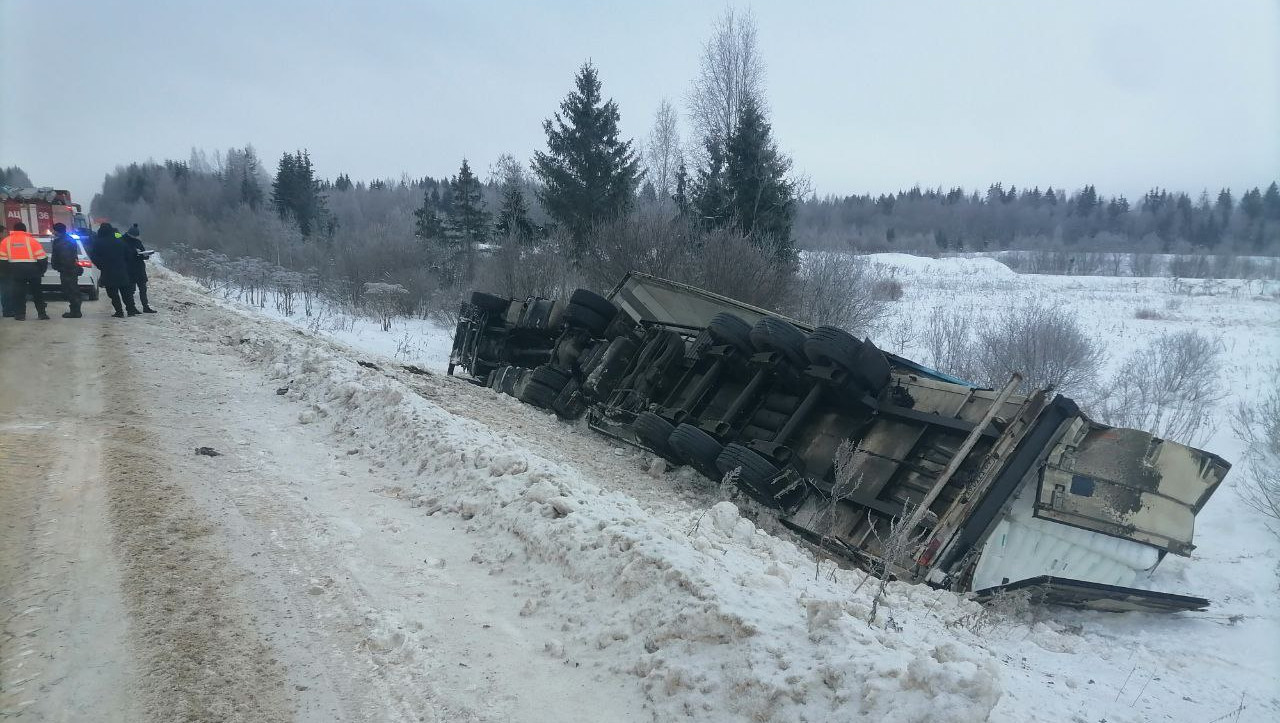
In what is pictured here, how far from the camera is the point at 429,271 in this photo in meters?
26.8

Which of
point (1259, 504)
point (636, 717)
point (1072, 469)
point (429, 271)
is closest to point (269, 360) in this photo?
point (636, 717)

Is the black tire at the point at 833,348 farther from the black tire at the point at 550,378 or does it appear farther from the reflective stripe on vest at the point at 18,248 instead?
the reflective stripe on vest at the point at 18,248

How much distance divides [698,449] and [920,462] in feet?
5.79

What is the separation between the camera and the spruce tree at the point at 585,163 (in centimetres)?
2384

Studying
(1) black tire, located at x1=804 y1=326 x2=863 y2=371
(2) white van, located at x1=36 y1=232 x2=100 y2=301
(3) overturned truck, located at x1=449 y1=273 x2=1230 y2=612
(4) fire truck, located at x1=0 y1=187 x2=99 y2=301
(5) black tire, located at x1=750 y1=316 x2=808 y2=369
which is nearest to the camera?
(3) overturned truck, located at x1=449 y1=273 x2=1230 y2=612

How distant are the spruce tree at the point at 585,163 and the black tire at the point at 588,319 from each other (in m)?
15.3

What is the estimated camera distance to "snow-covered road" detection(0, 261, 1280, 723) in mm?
2607

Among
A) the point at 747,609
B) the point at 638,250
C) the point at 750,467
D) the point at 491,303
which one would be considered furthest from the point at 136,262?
the point at 747,609

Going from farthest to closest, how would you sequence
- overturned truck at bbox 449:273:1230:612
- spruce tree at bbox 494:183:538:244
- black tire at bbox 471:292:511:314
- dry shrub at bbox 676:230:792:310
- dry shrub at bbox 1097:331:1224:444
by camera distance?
spruce tree at bbox 494:183:538:244
dry shrub at bbox 676:230:792:310
dry shrub at bbox 1097:331:1224:444
black tire at bbox 471:292:511:314
overturned truck at bbox 449:273:1230:612

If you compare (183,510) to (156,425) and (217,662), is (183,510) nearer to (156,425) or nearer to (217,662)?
(217,662)

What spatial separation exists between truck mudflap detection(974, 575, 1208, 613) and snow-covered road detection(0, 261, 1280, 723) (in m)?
0.11

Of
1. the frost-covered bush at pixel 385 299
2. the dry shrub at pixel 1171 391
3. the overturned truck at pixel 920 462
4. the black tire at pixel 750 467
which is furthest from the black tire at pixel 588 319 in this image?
the frost-covered bush at pixel 385 299

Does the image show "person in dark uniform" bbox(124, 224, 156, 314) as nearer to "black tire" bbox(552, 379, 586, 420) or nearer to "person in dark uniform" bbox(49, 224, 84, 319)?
"person in dark uniform" bbox(49, 224, 84, 319)

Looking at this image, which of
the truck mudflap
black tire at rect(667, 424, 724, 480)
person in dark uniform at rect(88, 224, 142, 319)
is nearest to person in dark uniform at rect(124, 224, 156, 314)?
person in dark uniform at rect(88, 224, 142, 319)
